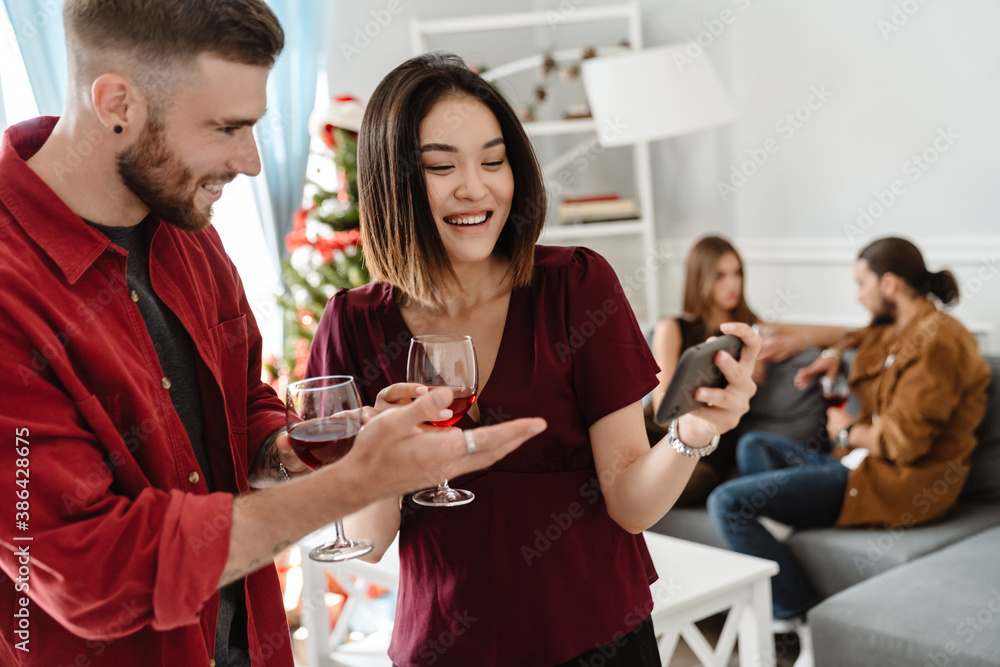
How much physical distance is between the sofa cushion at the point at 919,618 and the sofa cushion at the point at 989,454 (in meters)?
0.42

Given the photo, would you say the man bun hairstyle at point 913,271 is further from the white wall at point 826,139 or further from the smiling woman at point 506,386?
the smiling woman at point 506,386

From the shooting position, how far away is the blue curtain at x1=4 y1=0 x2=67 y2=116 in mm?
2900

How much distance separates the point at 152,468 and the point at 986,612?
6.56ft

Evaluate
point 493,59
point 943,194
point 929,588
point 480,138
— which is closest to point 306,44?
point 493,59

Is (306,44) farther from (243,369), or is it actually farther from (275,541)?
(275,541)

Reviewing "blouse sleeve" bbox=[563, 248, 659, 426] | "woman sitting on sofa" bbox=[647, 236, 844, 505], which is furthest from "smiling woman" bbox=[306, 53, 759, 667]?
"woman sitting on sofa" bbox=[647, 236, 844, 505]

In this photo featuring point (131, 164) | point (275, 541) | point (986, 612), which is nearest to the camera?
point (275, 541)

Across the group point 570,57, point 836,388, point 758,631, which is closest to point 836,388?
point 836,388

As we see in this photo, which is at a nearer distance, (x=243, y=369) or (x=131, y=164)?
(x=131, y=164)

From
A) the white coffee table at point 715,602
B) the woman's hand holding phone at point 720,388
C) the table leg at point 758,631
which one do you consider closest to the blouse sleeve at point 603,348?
the woman's hand holding phone at point 720,388

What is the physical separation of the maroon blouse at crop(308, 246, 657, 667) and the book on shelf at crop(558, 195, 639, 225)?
3088 mm

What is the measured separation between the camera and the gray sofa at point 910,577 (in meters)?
2.06

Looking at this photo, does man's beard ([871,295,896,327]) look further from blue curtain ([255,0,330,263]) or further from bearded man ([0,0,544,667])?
blue curtain ([255,0,330,263])

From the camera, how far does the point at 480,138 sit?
1270mm
